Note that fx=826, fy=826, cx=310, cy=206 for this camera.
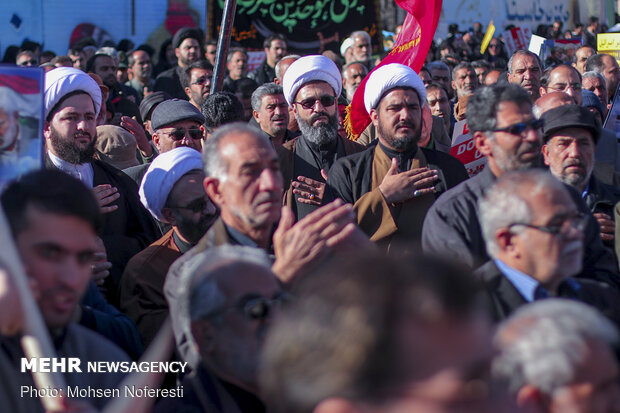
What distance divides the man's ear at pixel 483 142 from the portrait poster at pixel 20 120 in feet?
6.46

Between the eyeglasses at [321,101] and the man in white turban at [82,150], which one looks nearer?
the man in white turban at [82,150]

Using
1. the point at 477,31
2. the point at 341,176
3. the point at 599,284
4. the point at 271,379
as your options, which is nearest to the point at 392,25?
the point at 477,31

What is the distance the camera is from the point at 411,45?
691cm

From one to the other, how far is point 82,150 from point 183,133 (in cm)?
79

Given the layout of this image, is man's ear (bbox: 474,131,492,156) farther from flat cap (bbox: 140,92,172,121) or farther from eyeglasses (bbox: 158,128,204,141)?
flat cap (bbox: 140,92,172,121)

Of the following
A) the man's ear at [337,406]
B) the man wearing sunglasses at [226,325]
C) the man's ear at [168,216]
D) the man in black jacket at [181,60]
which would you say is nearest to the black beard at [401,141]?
the man's ear at [168,216]

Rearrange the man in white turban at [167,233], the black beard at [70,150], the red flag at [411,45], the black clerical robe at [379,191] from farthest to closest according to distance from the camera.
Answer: the red flag at [411,45], the black beard at [70,150], the black clerical robe at [379,191], the man in white turban at [167,233]

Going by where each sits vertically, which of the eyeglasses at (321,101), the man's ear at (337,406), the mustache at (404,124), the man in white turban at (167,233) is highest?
the eyeglasses at (321,101)

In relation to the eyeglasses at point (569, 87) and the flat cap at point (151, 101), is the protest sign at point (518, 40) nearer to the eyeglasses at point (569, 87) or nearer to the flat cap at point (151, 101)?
the eyeglasses at point (569, 87)

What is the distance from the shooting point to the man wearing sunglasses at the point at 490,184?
11.1 ft

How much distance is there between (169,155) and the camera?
393 centimetres

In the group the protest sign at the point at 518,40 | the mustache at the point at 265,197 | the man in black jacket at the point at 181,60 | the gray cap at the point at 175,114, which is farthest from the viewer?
the protest sign at the point at 518,40

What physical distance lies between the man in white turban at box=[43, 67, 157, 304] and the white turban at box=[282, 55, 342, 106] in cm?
138

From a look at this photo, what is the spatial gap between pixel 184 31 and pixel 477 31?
10459 mm
